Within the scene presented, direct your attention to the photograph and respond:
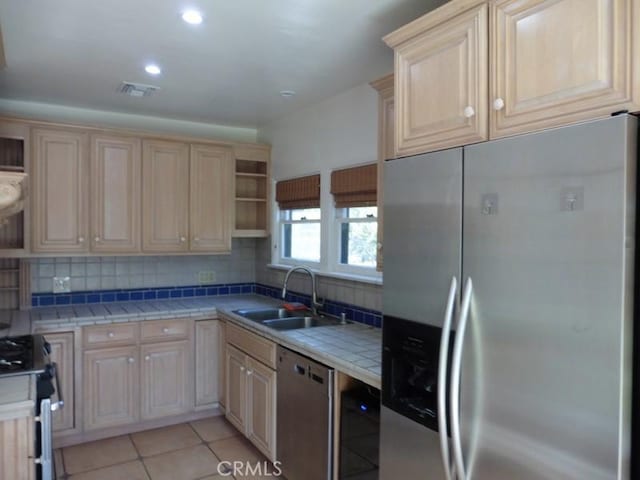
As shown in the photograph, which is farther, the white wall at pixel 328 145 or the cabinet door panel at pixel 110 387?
the cabinet door panel at pixel 110 387

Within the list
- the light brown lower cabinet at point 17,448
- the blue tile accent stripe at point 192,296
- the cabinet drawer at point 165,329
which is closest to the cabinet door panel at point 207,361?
the cabinet drawer at point 165,329

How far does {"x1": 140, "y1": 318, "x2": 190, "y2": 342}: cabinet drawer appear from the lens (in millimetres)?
3523

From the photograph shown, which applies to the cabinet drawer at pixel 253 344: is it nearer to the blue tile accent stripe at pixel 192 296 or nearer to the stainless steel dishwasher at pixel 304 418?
the stainless steel dishwasher at pixel 304 418

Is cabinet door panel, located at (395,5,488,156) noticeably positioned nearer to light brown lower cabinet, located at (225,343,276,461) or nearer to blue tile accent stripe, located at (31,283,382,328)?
blue tile accent stripe, located at (31,283,382,328)

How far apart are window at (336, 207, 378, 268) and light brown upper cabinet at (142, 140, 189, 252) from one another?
1375 millimetres

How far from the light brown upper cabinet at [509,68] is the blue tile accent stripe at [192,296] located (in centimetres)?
152

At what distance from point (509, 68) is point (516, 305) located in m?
0.72

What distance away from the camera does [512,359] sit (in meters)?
1.35

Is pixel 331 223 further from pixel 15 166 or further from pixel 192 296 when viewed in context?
pixel 15 166

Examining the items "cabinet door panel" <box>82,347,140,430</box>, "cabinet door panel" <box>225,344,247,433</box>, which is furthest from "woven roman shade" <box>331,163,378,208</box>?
"cabinet door panel" <box>82,347,140,430</box>

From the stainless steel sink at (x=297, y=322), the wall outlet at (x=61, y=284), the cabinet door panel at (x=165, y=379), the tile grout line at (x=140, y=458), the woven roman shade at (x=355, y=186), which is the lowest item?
the tile grout line at (x=140, y=458)

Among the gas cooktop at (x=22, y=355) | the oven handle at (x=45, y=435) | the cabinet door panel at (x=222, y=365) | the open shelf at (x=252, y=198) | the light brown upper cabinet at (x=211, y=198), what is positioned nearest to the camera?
the oven handle at (x=45, y=435)

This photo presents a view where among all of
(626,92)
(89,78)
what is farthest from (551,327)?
(89,78)

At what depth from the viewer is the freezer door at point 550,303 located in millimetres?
1126
